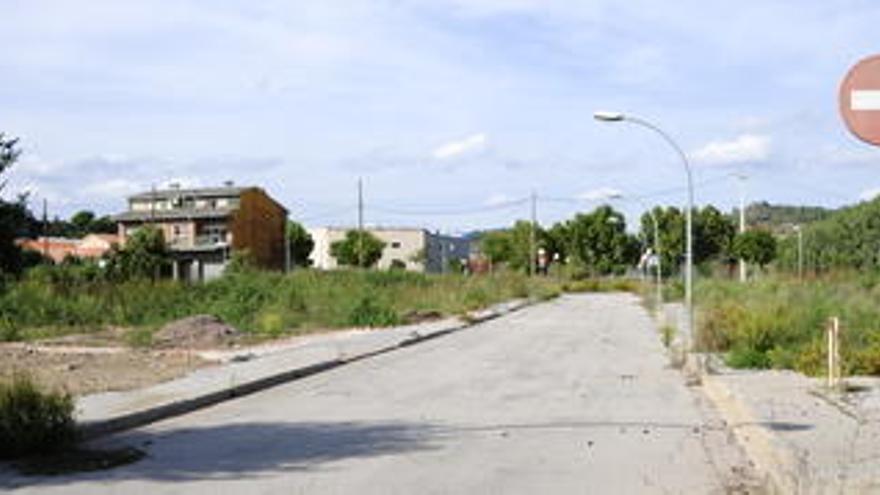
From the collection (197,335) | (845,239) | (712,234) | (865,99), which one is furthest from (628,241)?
(865,99)

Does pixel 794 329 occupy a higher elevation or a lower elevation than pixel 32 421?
higher

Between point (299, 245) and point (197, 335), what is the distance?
104734 millimetres

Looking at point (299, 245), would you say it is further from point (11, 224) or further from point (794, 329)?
point (11, 224)

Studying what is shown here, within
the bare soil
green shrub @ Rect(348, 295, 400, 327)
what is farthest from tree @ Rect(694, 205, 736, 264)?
the bare soil

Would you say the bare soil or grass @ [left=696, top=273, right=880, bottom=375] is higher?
grass @ [left=696, top=273, right=880, bottom=375]

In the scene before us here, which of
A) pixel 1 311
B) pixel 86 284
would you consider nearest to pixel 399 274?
pixel 86 284

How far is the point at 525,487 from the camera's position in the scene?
10688 mm

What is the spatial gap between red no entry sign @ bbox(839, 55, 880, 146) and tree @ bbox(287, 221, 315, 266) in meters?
127

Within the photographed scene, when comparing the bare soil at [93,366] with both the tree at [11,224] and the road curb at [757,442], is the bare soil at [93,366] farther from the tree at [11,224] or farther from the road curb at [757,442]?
the road curb at [757,442]

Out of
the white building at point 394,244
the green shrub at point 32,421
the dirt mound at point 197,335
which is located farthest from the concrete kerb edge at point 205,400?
the white building at point 394,244

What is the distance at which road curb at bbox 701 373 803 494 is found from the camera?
987 cm

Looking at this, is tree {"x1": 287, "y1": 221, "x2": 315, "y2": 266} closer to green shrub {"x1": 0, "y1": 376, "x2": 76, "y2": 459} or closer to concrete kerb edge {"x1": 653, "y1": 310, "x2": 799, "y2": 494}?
concrete kerb edge {"x1": 653, "y1": 310, "x2": 799, "y2": 494}

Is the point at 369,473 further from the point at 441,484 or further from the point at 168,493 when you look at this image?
the point at 168,493

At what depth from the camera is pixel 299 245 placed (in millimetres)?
137500
